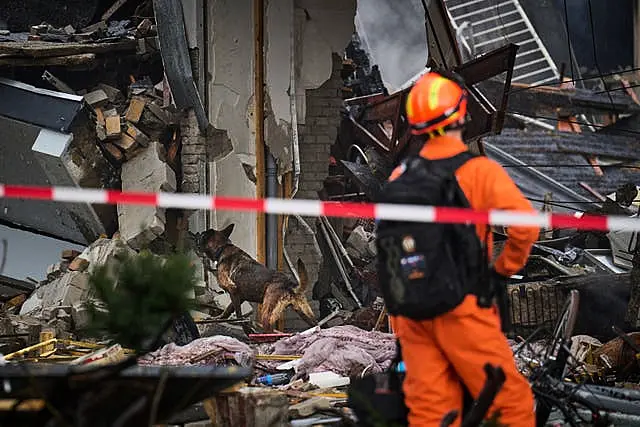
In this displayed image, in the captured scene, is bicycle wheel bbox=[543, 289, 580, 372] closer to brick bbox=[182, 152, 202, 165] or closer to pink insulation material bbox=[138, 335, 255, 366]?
pink insulation material bbox=[138, 335, 255, 366]

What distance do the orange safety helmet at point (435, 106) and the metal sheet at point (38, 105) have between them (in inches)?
369

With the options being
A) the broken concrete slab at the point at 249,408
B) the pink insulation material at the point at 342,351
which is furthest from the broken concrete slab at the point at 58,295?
the broken concrete slab at the point at 249,408

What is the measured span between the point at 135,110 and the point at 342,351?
555 cm

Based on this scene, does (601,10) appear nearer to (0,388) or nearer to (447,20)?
(447,20)

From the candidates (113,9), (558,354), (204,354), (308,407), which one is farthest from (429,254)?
(113,9)

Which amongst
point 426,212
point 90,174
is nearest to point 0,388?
point 426,212

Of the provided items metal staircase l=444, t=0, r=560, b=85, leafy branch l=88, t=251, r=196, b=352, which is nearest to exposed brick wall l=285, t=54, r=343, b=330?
leafy branch l=88, t=251, r=196, b=352

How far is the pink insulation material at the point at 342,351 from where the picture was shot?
32.7 feet

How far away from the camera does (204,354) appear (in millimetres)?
10023

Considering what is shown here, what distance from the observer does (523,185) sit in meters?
22.0

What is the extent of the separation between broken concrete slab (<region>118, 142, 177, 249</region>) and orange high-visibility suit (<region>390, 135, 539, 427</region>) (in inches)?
357

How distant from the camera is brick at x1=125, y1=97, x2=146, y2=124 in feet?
48.5

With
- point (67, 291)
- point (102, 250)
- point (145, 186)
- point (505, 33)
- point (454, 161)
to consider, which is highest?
point (505, 33)

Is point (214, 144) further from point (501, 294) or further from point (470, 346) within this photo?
point (470, 346)
